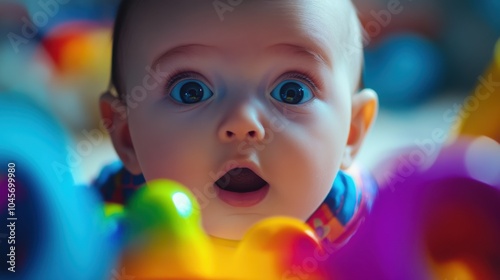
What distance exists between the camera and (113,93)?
0.77 metres

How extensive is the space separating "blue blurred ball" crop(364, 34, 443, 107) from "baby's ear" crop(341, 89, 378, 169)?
1.38 feet

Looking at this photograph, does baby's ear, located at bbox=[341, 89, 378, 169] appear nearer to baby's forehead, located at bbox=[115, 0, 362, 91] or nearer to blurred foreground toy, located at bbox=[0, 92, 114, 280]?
Result: baby's forehead, located at bbox=[115, 0, 362, 91]

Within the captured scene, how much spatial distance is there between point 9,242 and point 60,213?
57 mm

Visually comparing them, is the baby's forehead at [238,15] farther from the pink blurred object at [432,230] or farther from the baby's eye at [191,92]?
the pink blurred object at [432,230]

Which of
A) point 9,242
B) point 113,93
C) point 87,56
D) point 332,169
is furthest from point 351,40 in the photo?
point 87,56

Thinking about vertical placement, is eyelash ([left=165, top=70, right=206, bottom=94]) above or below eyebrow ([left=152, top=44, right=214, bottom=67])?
below

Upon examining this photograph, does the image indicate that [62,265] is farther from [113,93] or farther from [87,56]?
[87,56]

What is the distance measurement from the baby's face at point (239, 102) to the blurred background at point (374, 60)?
0.15 m

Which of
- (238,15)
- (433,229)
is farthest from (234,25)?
(433,229)

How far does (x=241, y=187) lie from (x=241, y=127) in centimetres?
7

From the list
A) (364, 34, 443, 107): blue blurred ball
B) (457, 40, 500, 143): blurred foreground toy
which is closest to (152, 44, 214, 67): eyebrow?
(457, 40, 500, 143): blurred foreground toy

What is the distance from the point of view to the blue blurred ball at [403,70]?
1.18m

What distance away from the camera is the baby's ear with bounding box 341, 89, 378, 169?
74cm

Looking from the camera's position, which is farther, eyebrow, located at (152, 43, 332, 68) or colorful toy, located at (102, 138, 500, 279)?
eyebrow, located at (152, 43, 332, 68)
